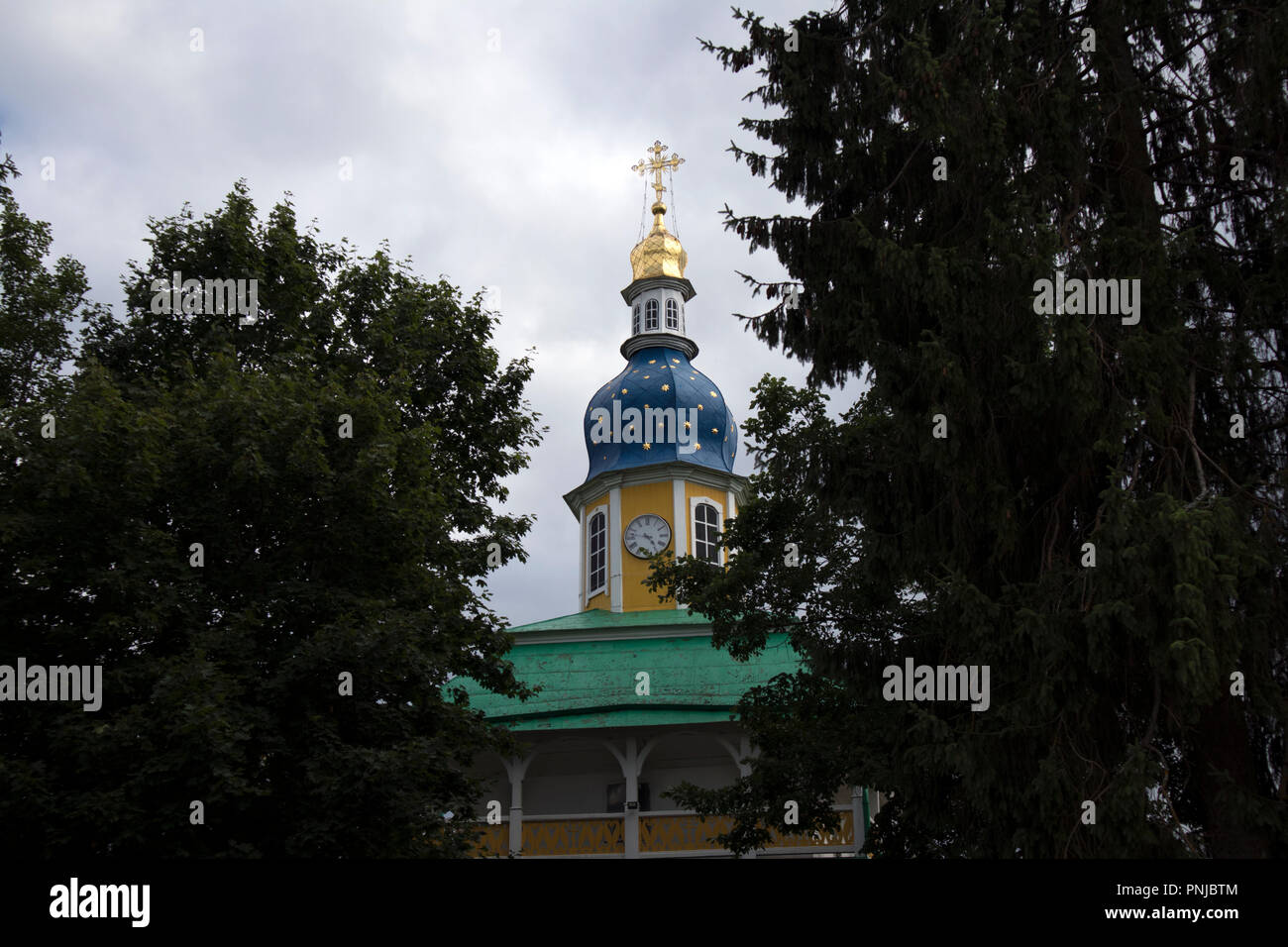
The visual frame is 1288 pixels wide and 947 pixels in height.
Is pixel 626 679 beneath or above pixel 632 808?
above

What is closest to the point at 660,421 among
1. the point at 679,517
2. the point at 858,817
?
the point at 679,517

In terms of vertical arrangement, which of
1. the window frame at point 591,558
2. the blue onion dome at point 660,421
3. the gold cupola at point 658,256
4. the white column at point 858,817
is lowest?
the white column at point 858,817

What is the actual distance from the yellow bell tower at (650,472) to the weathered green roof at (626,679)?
5.26 m

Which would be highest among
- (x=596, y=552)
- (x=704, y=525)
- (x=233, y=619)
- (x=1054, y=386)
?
(x=704, y=525)

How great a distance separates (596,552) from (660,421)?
390cm

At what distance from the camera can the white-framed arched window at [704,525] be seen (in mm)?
31719

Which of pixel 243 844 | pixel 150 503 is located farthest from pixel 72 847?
pixel 150 503

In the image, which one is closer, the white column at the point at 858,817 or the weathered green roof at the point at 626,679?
the white column at the point at 858,817

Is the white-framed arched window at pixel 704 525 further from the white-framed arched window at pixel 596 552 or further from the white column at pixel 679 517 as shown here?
the white-framed arched window at pixel 596 552

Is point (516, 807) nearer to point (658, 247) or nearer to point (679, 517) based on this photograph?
point (679, 517)

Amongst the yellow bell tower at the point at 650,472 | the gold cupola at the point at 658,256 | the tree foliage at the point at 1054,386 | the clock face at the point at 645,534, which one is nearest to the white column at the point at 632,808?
the yellow bell tower at the point at 650,472

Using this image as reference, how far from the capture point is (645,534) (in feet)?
105

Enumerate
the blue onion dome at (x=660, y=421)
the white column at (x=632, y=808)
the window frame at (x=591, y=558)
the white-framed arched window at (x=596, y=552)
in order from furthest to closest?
the blue onion dome at (x=660, y=421) < the white-framed arched window at (x=596, y=552) < the window frame at (x=591, y=558) < the white column at (x=632, y=808)
